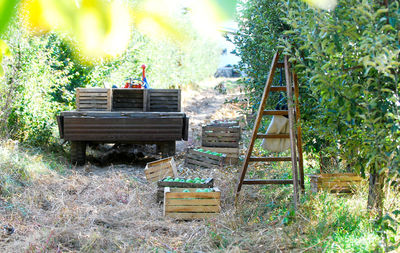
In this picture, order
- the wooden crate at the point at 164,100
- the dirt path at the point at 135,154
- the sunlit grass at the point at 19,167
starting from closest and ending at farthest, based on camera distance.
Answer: the sunlit grass at the point at 19,167 → the dirt path at the point at 135,154 → the wooden crate at the point at 164,100

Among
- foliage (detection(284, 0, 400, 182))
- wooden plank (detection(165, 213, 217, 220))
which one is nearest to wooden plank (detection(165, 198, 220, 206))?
wooden plank (detection(165, 213, 217, 220))

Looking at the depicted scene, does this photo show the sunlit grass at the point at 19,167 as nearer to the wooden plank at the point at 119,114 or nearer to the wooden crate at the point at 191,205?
the wooden plank at the point at 119,114

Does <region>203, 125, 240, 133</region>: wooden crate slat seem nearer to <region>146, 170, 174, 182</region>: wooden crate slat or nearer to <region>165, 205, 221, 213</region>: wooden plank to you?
<region>146, 170, 174, 182</region>: wooden crate slat

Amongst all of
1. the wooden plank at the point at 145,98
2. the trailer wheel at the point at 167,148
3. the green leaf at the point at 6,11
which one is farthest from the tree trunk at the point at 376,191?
the wooden plank at the point at 145,98

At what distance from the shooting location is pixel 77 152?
7793 mm

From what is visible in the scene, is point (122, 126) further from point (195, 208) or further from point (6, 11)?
point (6, 11)

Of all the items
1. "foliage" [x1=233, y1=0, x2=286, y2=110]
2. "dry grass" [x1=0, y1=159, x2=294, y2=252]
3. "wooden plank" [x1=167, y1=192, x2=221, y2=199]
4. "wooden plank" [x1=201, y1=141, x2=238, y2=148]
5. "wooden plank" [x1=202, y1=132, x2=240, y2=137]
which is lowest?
"dry grass" [x1=0, y1=159, x2=294, y2=252]

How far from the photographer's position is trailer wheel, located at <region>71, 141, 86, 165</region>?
7.78 m

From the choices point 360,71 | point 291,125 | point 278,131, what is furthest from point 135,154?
point 360,71

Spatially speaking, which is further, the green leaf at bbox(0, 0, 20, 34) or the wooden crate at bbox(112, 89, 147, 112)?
the wooden crate at bbox(112, 89, 147, 112)

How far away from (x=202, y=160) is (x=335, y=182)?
3.12m

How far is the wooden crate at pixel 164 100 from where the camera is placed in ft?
27.1

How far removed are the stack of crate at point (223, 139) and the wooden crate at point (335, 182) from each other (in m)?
3.00

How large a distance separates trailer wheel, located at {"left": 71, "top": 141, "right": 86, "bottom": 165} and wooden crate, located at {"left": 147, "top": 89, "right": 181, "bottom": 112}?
1.41 meters
